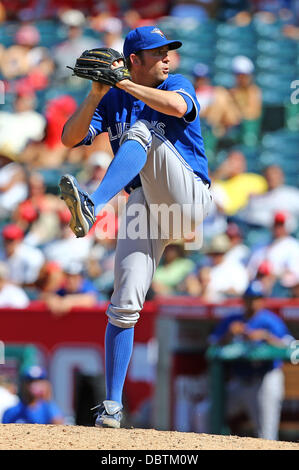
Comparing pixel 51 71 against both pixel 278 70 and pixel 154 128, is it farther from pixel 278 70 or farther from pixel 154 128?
pixel 154 128

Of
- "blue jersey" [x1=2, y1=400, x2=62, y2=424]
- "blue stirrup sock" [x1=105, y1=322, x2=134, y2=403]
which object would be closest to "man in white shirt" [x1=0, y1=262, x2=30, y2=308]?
"blue jersey" [x1=2, y1=400, x2=62, y2=424]

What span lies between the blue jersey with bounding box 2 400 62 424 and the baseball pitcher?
197 cm

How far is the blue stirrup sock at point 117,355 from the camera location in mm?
4234

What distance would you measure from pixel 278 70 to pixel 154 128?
6.72 meters

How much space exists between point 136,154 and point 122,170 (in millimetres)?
93

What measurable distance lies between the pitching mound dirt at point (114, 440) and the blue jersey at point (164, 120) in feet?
3.87

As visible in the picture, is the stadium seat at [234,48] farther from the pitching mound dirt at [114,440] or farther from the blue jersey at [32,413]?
the pitching mound dirt at [114,440]

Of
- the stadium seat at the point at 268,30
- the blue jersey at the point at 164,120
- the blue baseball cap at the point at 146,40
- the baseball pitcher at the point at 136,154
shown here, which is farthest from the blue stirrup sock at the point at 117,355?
the stadium seat at the point at 268,30

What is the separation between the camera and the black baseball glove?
3.87 meters

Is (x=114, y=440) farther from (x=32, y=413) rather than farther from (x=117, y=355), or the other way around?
(x=32, y=413)

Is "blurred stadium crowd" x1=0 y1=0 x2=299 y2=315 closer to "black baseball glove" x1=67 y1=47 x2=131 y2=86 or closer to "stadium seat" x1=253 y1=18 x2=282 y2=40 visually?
"stadium seat" x1=253 y1=18 x2=282 y2=40

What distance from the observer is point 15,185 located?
9125mm

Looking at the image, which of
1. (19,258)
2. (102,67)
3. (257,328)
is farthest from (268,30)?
(102,67)
